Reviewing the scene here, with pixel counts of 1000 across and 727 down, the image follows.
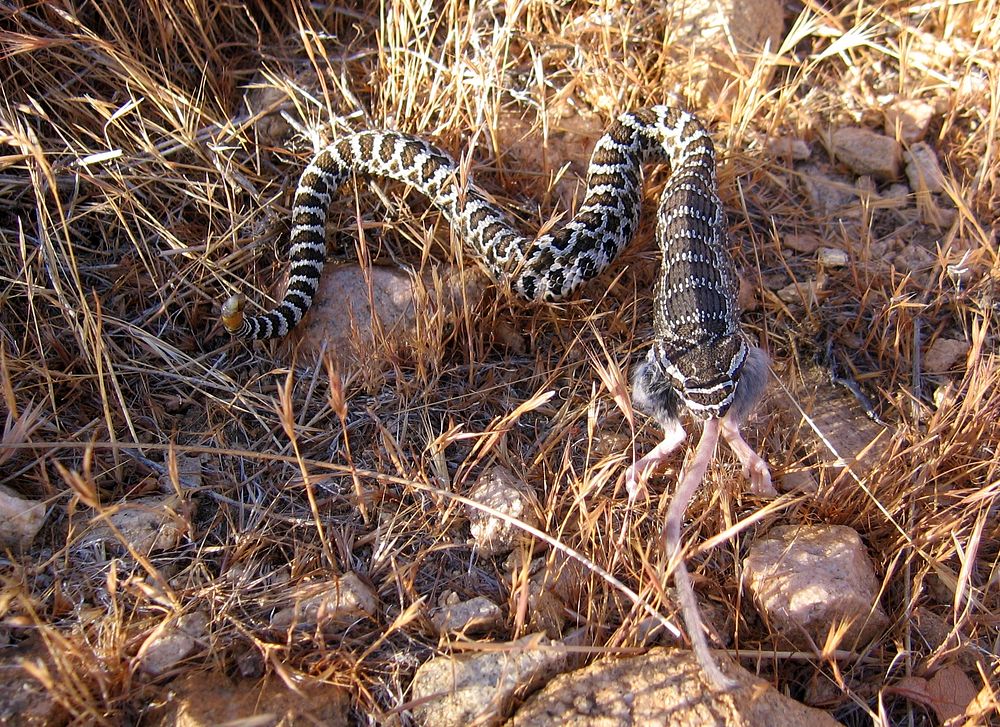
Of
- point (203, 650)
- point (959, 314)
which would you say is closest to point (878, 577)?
point (959, 314)

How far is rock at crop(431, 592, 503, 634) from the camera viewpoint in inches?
127

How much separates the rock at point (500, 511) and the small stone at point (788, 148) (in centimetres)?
306

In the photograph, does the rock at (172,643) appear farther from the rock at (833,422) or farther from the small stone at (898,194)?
the small stone at (898,194)

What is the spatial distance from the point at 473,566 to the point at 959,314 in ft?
10.5

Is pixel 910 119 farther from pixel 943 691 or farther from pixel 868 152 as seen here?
pixel 943 691

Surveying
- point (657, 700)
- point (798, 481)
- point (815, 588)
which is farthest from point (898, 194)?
point (657, 700)

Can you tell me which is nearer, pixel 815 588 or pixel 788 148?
pixel 815 588

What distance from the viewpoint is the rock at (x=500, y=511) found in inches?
138

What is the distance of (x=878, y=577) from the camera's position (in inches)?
138

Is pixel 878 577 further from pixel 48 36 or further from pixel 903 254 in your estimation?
pixel 48 36

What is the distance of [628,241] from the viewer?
4758 mm

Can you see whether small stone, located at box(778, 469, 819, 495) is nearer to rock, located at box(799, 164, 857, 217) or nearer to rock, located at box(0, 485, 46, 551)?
rock, located at box(799, 164, 857, 217)

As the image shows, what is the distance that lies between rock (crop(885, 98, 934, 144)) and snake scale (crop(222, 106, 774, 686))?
55.5 inches

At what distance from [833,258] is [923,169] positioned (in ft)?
3.57
